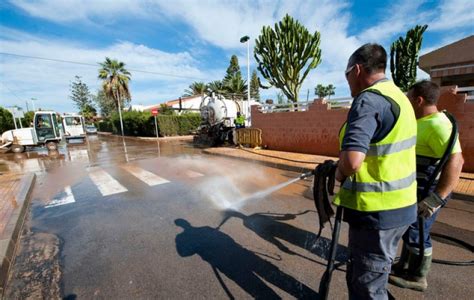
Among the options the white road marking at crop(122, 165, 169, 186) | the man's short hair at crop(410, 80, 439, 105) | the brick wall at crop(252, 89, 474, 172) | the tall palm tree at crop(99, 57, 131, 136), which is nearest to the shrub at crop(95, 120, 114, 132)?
the tall palm tree at crop(99, 57, 131, 136)

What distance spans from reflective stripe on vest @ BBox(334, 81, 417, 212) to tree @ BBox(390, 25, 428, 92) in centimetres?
1964

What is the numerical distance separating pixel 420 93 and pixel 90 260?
13.9 ft

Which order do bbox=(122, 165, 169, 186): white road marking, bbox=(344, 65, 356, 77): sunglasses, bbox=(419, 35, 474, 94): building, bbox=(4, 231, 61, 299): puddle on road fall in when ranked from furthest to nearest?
1. bbox=(419, 35, 474, 94): building
2. bbox=(122, 165, 169, 186): white road marking
3. bbox=(4, 231, 61, 299): puddle on road
4. bbox=(344, 65, 356, 77): sunglasses

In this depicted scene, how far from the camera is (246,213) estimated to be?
168 inches

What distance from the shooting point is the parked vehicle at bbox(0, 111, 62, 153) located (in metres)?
14.7

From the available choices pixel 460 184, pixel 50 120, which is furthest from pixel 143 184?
pixel 50 120

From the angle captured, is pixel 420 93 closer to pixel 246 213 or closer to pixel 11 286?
pixel 246 213

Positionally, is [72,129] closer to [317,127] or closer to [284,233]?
[317,127]

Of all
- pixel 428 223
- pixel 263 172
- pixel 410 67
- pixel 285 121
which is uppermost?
pixel 410 67

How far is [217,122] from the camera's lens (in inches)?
587

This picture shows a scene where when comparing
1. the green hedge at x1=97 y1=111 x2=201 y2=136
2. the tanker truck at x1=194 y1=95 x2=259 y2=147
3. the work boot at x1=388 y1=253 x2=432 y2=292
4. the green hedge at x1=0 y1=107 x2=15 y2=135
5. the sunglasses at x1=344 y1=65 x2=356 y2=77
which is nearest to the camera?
the sunglasses at x1=344 y1=65 x2=356 y2=77

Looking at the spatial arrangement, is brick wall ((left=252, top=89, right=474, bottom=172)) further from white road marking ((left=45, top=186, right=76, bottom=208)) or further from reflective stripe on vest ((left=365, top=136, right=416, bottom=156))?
white road marking ((left=45, top=186, right=76, bottom=208))

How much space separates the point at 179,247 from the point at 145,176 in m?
4.61

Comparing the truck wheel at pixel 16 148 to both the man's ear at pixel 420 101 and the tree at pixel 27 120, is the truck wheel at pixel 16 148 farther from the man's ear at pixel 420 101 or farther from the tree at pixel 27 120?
the man's ear at pixel 420 101
